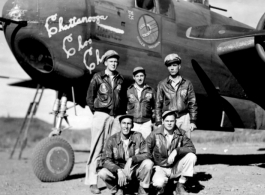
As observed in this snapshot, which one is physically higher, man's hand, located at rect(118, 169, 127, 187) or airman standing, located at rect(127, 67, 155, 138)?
airman standing, located at rect(127, 67, 155, 138)

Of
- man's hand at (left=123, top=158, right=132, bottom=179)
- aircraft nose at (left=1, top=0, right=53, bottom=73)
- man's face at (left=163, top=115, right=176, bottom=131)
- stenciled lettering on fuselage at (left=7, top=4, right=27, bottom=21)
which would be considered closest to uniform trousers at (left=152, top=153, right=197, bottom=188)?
man's hand at (left=123, top=158, right=132, bottom=179)

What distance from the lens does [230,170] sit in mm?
6824

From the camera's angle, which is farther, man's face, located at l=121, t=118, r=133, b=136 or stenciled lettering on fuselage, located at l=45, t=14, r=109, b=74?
stenciled lettering on fuselage, located at l=45, t=14, r=109, b=74

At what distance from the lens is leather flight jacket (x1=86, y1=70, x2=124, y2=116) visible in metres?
5.12

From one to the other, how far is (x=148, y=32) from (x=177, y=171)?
300 cm

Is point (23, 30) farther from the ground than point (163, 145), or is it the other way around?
point (23, 30)

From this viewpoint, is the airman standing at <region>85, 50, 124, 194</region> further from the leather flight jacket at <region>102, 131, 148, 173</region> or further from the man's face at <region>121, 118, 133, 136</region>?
the man's face at <region>121, 118, 133, 136</region>

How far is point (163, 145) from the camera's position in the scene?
4.64 m

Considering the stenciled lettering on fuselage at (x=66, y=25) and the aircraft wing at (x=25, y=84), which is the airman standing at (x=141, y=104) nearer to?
the stenciled lettering on fuselage at (x=66, y=25)

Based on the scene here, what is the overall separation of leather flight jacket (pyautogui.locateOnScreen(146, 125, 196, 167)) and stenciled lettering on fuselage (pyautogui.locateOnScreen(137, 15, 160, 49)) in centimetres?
234

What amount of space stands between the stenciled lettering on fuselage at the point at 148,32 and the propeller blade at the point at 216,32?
72cm

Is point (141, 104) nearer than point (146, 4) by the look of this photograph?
Yes

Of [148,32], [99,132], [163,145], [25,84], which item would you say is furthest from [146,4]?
[25,84]

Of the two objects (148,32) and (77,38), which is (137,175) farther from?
(148,32)
